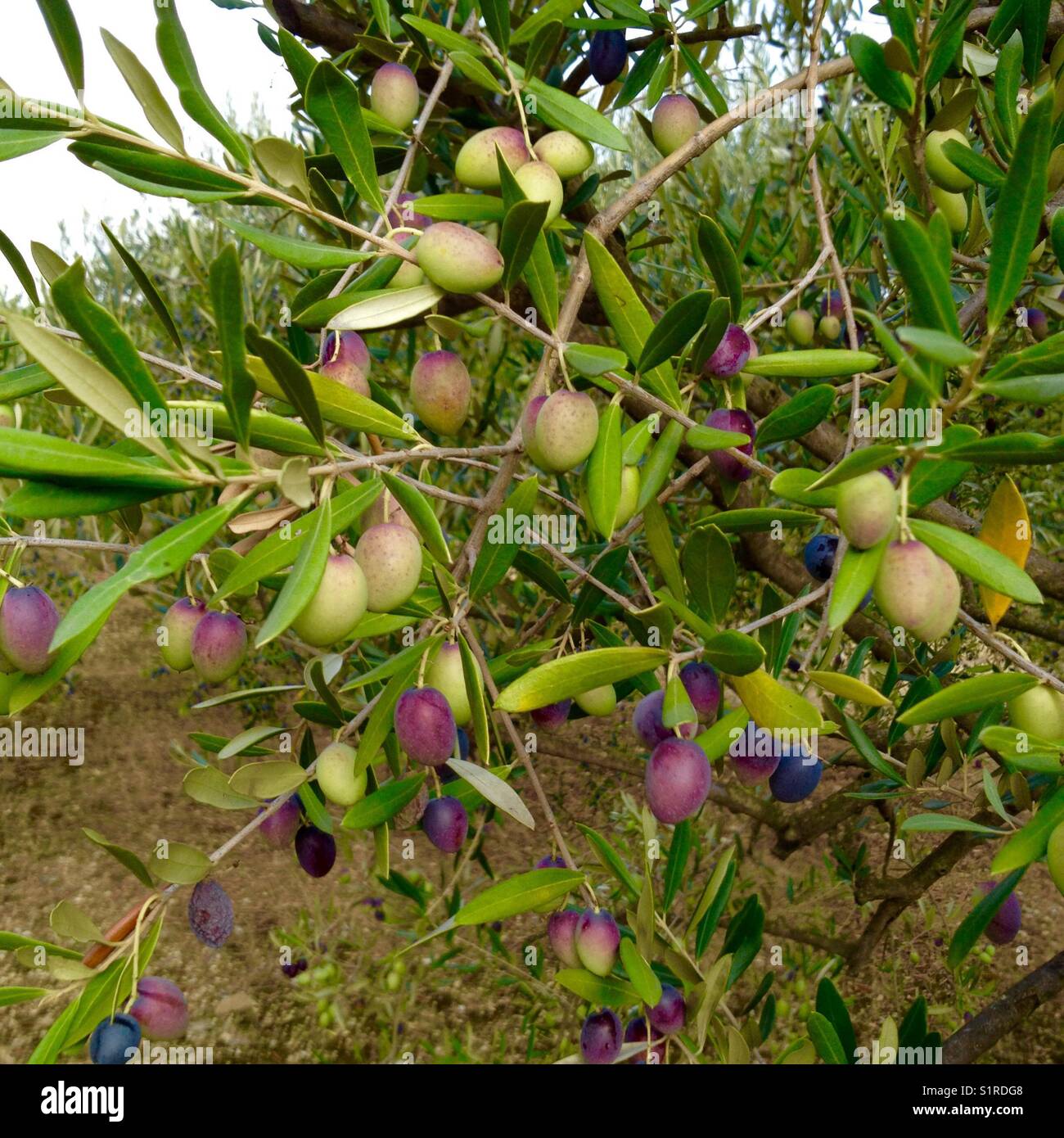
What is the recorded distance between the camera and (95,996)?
3.05ft

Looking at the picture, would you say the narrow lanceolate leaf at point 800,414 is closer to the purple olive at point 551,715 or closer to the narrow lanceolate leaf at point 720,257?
the narrow lanceolate leaf at point 720,257

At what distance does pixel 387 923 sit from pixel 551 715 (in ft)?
5.14

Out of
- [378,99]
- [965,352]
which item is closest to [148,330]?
[378,99]

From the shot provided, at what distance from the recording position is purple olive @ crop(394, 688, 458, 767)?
869 millimetres

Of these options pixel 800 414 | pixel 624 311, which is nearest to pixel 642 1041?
pixel 800 414

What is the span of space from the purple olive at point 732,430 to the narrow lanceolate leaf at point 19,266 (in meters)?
0.68

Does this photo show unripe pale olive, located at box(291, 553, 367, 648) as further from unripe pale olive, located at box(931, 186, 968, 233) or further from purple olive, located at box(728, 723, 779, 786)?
unripe pale olive, located at box(931, 186, 968, 233)

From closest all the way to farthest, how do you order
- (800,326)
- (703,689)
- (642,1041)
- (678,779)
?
(678,779) → (703,689) → (642,1041) → (800,326)

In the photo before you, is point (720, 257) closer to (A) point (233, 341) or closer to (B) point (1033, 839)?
(A) point (233, 341)

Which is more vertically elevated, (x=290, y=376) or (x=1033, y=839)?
(x=290, y=376)

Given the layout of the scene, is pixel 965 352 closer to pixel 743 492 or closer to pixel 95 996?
pixel 95 996

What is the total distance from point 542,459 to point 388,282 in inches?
10.0

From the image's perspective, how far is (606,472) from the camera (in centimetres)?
87

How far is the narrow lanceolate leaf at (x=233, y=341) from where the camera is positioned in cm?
58
